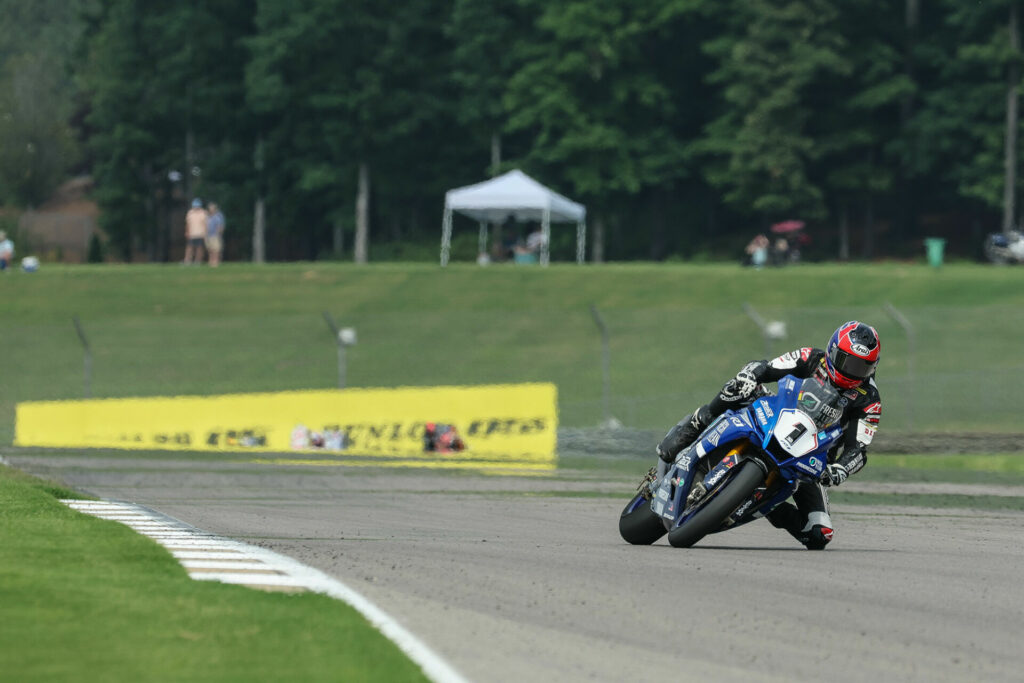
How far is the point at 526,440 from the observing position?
2389cm

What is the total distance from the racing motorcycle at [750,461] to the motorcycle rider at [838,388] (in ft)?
0.21

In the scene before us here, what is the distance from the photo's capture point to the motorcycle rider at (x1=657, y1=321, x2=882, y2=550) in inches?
404

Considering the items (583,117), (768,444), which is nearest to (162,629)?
(768,444)

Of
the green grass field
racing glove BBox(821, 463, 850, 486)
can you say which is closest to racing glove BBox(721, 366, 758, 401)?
racing glove BBox(821, 463, 850, 486)

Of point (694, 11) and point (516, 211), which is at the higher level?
point (694, 11)

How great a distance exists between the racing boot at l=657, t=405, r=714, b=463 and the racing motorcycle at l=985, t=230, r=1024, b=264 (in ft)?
120

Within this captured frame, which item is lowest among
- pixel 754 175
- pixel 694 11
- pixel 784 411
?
pixel 784 411

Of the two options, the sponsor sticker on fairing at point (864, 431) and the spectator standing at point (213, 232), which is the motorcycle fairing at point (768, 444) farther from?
the spectator standing at point (213, 232)

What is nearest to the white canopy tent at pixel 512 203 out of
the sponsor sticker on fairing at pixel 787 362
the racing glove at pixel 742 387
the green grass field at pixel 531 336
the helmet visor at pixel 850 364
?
the green grass field at pixel 531 336

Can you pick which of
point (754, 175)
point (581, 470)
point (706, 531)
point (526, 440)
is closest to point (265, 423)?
point (526, 440)

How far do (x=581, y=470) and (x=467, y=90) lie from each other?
50.5 metres

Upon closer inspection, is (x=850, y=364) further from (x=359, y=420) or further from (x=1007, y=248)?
(x=1007, y=248)

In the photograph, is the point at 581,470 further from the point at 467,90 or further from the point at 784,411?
the point at 467,90

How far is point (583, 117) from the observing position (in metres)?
63.8
